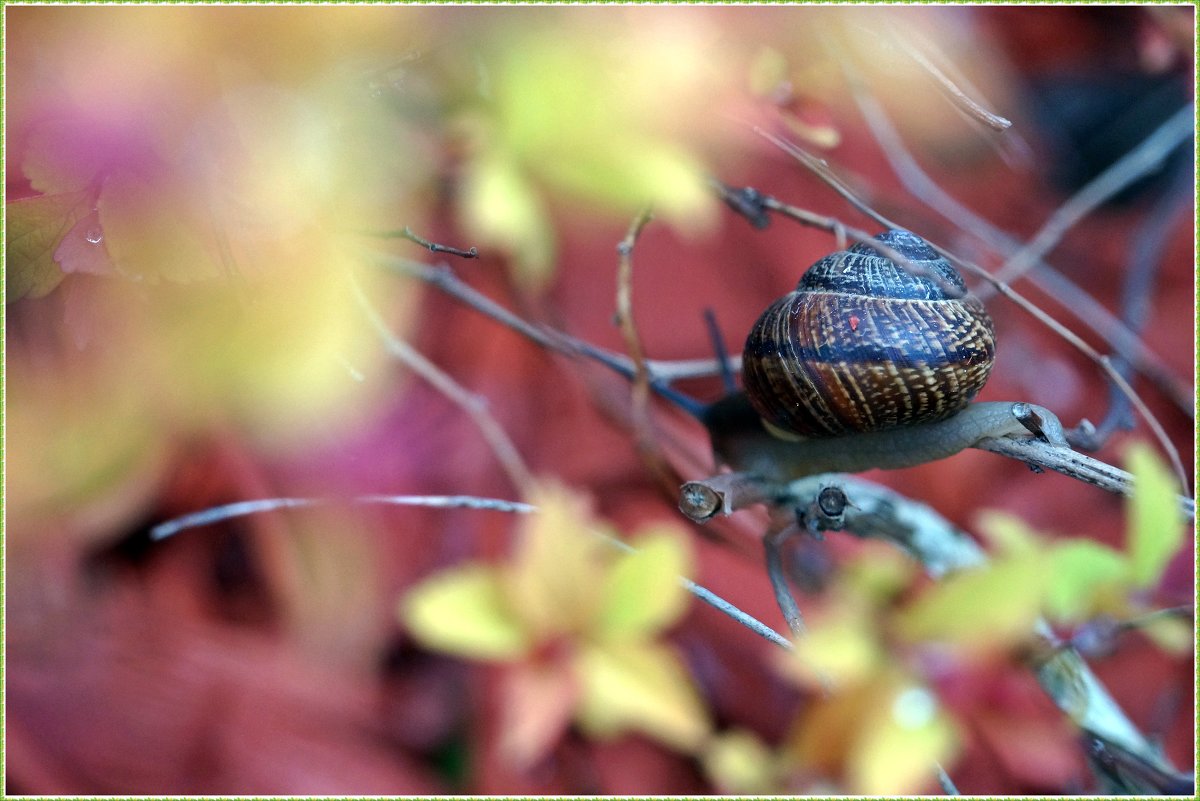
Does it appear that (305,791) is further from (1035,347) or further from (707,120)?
(1035,347)

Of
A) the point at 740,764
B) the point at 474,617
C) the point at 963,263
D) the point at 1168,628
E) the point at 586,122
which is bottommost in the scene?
the point at 740,764

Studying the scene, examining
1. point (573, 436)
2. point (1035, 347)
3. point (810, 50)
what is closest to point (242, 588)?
point (573, 436)

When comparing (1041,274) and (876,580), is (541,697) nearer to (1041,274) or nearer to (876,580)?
(876,580)

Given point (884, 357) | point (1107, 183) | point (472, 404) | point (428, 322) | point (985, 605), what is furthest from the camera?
point (1107, 183)

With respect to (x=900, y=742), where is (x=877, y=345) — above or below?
above

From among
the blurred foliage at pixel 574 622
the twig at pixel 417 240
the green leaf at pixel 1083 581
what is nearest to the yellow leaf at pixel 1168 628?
the green leaf at pixel 1083 581

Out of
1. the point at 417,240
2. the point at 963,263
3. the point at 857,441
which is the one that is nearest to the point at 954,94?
the point at 963,263

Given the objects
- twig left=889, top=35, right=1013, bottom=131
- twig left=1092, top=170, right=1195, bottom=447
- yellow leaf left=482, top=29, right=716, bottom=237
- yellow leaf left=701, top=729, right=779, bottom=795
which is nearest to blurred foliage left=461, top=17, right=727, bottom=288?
yellow leaf left=482, top=29, right=716, bottom=237
